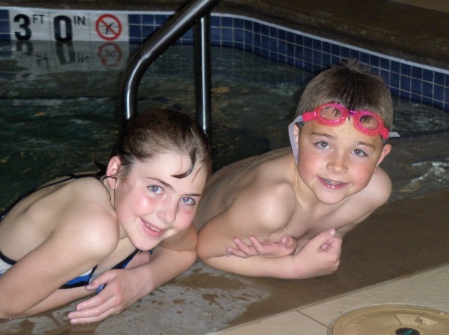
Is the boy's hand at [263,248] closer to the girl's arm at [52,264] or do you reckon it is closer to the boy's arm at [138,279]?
the boy's arm at [138,279]

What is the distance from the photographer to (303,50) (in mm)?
7023

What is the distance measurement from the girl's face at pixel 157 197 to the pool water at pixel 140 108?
1608 millimetres

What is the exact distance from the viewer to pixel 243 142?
525 centimetres

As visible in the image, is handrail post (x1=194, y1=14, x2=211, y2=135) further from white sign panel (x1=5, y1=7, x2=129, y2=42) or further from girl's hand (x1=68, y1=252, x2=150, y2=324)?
white sign panel (x1=5, y1=7, x2=129, y2=42)

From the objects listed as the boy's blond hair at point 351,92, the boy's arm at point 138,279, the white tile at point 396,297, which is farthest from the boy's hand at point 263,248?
the boy's blond hair at point 351,92

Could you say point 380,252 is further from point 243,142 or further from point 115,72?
point 115,72

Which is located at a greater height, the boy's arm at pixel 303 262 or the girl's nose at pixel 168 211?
the girl's nose at pixel 168 211

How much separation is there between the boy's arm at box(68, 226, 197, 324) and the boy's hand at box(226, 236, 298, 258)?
16 cm

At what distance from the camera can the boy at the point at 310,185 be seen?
2.76m

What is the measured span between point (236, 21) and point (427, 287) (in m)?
5.38

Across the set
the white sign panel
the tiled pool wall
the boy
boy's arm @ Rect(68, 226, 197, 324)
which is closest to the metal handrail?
the boy

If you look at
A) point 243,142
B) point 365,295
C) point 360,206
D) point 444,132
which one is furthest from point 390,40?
point 365,295

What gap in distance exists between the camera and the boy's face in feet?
8.99

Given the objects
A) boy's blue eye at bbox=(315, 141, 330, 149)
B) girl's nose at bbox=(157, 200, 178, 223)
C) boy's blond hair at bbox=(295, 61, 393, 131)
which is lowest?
girl's nose at bbox=(157, 200, 178, 223)
